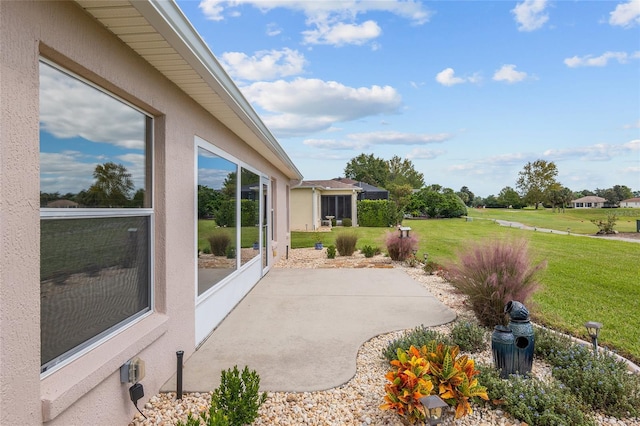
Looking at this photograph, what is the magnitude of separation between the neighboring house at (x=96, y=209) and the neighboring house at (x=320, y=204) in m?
17.2

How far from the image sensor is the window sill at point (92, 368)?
2.02m

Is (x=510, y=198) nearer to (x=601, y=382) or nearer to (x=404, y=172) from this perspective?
(x=404, y=172)

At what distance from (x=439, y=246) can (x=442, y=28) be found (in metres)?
8.06

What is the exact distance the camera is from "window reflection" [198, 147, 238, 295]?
455 cm

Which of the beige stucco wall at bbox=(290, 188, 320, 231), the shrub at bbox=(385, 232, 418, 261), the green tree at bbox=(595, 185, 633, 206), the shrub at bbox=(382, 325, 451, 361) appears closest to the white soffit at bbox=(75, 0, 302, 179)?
the shrub at bbox=(382, 325, 451, 361)

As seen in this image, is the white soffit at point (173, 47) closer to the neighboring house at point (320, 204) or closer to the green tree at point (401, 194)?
the neighboring house at point (320, 204)

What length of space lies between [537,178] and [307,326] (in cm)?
5820

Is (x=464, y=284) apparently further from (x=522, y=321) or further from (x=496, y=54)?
(x=496, y=54)

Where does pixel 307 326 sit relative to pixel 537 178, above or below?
Answer: below

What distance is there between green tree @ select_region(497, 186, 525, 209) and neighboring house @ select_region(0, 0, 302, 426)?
6459 cm

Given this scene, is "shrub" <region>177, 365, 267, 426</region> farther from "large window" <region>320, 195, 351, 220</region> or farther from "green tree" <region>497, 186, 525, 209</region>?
"green tree" <region>497, 186, 525, 209</region>

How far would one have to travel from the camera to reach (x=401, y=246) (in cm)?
1076

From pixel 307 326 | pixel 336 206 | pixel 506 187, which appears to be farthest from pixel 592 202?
pixel 307 326

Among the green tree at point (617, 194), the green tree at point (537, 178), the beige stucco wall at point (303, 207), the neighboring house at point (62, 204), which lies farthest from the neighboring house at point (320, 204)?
the green tree at point (617, 194)
